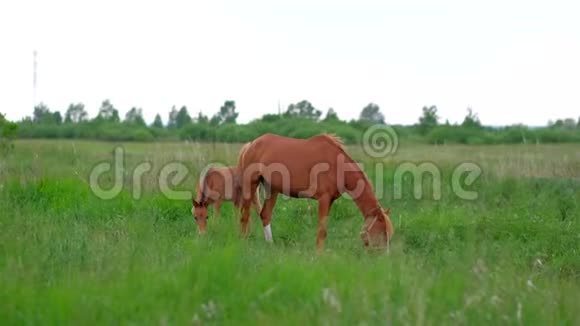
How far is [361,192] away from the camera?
7.67 metres

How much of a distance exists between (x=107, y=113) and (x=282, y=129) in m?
22.4

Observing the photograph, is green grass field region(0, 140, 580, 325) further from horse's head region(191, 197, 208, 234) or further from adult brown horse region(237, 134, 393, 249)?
adult brown horse region(237, 134, 393, 249)

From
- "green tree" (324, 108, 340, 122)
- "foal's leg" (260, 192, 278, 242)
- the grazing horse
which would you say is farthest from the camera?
"green tree" (324, 108, 340, 122)

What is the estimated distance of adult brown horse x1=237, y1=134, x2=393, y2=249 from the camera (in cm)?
769

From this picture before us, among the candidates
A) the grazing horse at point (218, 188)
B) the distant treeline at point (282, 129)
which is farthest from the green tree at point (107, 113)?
the grazing horse at point (218, 188)

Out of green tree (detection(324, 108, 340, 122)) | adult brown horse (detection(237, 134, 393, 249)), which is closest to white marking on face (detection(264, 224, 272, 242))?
adult brown horse (detection(237, 134, 393, 249))

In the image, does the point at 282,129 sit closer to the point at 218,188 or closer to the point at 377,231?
the point at 218,188

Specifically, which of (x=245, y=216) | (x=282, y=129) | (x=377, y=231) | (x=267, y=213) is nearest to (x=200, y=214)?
(x=245, y=216)

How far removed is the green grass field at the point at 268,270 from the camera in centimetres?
377

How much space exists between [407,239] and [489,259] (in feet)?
9.19

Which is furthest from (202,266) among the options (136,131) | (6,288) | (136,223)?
(136,131)

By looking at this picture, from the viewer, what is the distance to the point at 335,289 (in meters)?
4.03

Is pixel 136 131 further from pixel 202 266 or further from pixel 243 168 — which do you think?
pixel 202 266

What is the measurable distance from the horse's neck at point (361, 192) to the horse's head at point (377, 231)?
343 millimetres
